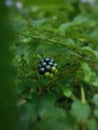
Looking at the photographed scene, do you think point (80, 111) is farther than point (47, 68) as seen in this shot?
No

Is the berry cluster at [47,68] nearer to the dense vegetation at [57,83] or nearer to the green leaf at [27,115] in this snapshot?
the dense vegetation at [57,83]

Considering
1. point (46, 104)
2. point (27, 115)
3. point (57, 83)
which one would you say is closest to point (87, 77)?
point (57, 83)

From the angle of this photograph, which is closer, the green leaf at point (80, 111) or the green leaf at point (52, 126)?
the green leaf at point (52, 126)

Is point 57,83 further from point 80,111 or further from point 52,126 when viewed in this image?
point 52,126

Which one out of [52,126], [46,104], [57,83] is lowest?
[52,126]

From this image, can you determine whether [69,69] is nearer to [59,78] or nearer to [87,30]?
[59,78]

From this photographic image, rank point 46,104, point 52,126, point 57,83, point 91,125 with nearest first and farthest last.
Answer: point 52,126 → point 91,125 → point 46,104 → point 57,83

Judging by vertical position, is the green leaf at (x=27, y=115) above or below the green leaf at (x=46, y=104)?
below

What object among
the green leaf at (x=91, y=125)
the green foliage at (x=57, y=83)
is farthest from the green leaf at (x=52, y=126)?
the green leaf at (x=91, y=125)

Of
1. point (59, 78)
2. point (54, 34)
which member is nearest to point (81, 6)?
point (54, 34)
